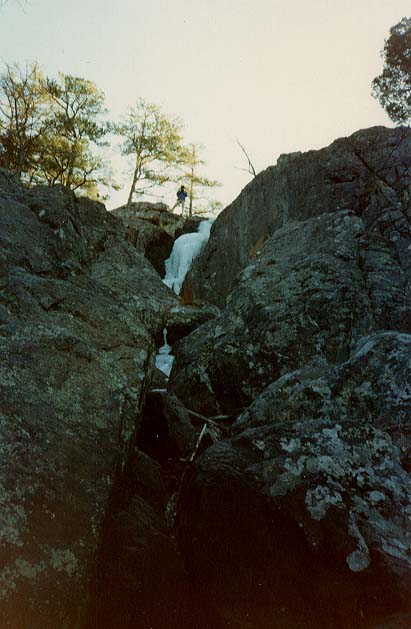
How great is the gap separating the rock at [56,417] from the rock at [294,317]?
216 centimetres

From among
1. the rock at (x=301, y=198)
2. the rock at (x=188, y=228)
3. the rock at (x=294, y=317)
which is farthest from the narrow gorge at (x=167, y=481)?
the rock at (x=188, y=228)

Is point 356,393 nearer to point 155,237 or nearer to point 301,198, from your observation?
point 301,198

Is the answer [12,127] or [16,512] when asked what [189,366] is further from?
[12,127]

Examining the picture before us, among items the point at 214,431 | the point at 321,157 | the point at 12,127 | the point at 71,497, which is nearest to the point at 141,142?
the point at 12,127

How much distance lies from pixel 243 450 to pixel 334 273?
180 inches

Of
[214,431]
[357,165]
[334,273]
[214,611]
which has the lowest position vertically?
[214,611]

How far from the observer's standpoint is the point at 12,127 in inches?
1009

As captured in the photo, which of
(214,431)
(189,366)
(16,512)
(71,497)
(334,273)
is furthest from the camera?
(334,273)

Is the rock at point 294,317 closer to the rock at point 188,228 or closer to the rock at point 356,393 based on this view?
the rock at point 356,393

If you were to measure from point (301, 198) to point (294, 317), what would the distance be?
5.34 meters

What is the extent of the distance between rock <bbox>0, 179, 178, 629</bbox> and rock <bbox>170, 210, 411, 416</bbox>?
2.16m

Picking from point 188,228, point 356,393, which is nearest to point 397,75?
point 188,228

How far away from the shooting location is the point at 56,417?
3172 mm

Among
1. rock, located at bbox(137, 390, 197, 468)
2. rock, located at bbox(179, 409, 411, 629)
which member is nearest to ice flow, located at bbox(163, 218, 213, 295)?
rock, located at bbox(137, 390, 197, 468)
